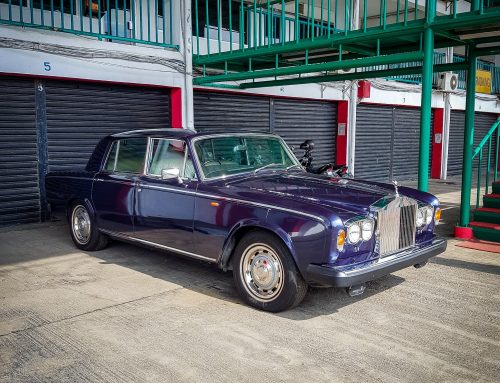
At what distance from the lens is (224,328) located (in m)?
3.88

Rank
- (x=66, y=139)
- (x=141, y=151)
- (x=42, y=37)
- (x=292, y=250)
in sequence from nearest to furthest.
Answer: (x=292, y=250), (x=141, y=151), (x=42, y=37), (x=66, y=139)

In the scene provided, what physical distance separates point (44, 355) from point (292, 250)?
1984 millimetres

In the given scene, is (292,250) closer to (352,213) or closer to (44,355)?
(352,213)

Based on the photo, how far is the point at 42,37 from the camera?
758 centimetres

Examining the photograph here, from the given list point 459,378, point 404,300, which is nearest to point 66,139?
point 404,300

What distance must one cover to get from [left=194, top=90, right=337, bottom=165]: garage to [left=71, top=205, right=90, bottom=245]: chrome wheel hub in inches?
148

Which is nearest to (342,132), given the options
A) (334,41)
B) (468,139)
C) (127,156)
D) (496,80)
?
(468,139)

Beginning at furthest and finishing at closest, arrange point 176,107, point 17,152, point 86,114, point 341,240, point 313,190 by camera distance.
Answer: point 176,107 < point 86,114 < point 17,152 < point 313,190 < point 341,240

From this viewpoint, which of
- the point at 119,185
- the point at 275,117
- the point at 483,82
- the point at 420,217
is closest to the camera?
the point at 420,217

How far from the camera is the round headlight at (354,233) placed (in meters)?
3.91

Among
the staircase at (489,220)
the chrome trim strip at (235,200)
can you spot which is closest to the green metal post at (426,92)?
the staircase at (489,220)

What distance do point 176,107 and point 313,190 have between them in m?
5.62

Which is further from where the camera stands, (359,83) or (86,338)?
(359,83)

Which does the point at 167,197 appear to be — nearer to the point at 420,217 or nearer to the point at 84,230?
the point at 84,230
